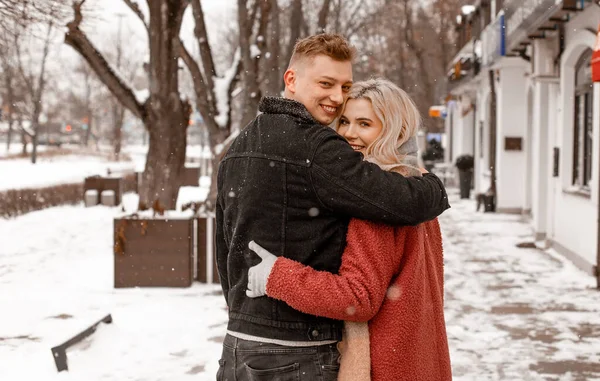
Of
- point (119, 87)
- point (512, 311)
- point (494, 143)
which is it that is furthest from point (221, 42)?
point (512, 311)

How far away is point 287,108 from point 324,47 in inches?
9.0

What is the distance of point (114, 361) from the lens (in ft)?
20.9

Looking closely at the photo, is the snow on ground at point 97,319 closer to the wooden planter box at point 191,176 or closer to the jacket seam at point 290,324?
the jacket seam at point 290,324

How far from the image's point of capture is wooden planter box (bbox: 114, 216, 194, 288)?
927 centimetres

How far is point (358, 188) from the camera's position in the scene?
2.25 metres

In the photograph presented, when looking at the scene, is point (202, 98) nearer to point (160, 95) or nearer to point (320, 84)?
point (160, 95)

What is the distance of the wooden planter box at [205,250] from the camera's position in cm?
961

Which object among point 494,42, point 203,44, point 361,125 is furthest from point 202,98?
point 361,125

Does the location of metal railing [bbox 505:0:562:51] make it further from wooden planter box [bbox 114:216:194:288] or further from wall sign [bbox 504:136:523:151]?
wooden planter box [bbox 114:216:194:288]

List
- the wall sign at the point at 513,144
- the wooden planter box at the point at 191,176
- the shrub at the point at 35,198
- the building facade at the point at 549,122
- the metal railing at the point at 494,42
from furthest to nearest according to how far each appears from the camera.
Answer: the wooden planter box at the point at 191,176, the wall sign at the point at 513,144, the shrub at the point at 35,198, the metal railing at the point at 494,42, the building facade at the point at 549,122

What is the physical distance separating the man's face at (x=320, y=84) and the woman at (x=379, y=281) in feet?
0.21

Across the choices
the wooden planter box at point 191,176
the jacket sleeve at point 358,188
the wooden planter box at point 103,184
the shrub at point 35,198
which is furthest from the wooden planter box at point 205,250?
the wooden planter box at point 191,176

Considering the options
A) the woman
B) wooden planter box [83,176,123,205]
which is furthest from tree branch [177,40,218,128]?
the woman

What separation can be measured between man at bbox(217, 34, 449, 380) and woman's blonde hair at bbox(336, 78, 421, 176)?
3.0 inches
